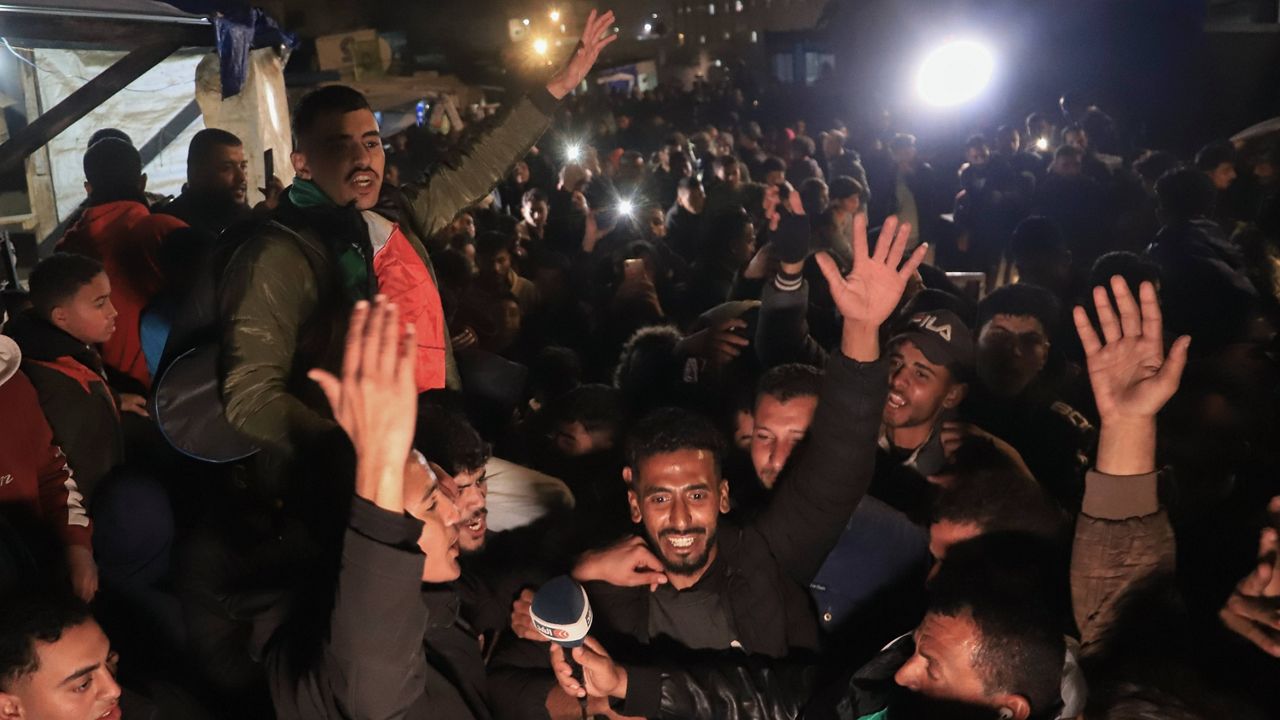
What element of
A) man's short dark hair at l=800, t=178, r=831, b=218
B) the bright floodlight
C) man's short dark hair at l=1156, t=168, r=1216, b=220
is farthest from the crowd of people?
the bright floodlight

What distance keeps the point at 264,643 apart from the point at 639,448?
1.26 metres

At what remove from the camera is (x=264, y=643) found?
2.47m

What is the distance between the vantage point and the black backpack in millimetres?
2727

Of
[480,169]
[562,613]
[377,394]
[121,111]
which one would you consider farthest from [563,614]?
[121,111]

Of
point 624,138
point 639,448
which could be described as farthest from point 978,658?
point 624,138

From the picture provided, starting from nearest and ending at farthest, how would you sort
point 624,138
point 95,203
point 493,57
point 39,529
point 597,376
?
point 39,529 < point 95,203 < point 597,376 < point 624,138 < point 493,57

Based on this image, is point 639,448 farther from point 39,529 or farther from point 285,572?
point 39,529

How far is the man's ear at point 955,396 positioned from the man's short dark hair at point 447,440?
199 centimetres

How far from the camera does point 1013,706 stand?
91.6 inches

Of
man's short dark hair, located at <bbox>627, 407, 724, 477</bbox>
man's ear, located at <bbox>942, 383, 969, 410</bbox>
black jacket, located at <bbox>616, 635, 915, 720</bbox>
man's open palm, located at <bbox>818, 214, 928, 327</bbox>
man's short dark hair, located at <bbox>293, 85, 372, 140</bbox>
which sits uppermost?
man's short dark hair, located at <bbox>293, 85, 372, 140</bbox>

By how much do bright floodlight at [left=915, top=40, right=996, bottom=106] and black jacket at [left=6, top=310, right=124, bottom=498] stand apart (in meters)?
10.1

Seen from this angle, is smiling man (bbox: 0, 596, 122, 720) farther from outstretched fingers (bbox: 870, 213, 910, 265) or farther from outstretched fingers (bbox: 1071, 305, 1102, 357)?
outstretched fingers (bbox: 1071, 305, 1102, 357)

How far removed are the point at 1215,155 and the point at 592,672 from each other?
289 inches

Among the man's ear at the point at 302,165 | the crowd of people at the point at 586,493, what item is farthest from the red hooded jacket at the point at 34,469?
the man's ear at the point at 302,165
